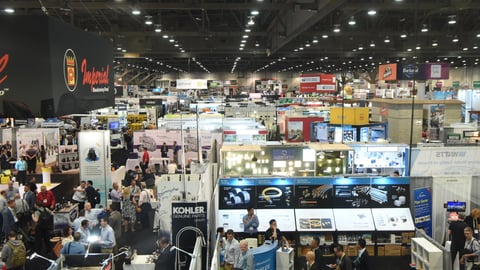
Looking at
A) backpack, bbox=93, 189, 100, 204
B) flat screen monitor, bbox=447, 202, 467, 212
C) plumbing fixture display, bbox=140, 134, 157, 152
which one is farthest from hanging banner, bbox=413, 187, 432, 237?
plumbing fixture display, bbox=140, 134, 157, 152

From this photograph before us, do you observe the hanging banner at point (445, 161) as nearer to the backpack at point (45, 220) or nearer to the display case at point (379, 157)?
the display case at point (379, 157)

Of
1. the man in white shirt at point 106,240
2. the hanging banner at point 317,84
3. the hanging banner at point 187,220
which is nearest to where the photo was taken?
the hanging banner at point 187,220

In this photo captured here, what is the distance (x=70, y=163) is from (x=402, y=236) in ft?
37.1

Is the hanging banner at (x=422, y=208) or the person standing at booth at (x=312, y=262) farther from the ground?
the hanging banner at (x=422, y=208)

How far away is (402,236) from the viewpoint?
29.3 feet

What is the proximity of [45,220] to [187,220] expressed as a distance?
4.08 meters

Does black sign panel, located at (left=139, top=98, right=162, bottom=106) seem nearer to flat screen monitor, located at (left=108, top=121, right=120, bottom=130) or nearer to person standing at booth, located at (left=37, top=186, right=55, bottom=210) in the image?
flat screen monitor, located at (left=108, top=121, right=120, bottom=130)

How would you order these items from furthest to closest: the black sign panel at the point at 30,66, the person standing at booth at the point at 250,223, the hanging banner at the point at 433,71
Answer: the hanging banner at the point at 433,71 → the person standing at booth at the point at 250,223 → the black sign panel at the point at 30,66

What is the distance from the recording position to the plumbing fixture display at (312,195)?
920 cm

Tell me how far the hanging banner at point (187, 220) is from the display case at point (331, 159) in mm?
4587

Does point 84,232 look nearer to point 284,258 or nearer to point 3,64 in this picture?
point 284,258

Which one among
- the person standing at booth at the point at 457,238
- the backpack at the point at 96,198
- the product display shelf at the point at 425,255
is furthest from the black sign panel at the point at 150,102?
the person standing at booth at the point at 457,238

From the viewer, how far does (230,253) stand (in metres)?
7.25

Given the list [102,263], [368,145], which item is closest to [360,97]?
[368,145]
